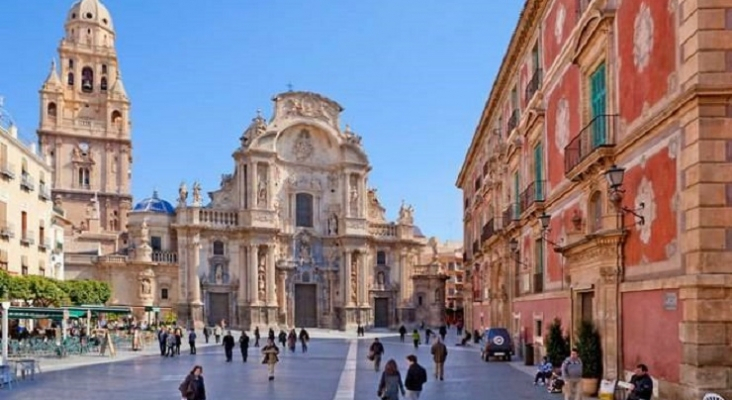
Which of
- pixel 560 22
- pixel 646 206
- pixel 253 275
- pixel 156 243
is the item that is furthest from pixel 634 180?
pixel 156 243

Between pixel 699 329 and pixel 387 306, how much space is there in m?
56.5

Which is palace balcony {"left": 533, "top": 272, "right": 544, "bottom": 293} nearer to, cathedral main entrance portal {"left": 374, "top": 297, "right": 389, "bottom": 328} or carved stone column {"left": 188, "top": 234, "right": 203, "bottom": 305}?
carved stone column {"left": 188, "top": 234, "right": 203, "bottom": 305}

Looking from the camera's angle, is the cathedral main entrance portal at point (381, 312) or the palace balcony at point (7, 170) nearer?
the palace balcony at point (7, 170)

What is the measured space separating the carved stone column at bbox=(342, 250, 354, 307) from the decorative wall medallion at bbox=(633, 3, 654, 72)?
5137cm

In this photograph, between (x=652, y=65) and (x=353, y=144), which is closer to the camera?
(x=652, y=65)

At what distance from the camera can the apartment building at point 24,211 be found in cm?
3712

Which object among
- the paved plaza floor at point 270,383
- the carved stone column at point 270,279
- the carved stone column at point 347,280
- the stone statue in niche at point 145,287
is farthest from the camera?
the carved stone column at point 347,280

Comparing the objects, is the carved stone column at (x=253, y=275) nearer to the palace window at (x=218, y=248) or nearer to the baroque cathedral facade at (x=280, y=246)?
the baroque cathedral facade at (x=280, y=246)

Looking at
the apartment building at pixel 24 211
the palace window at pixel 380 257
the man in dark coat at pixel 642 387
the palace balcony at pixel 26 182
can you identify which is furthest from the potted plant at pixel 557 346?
the palace window at pixel 380 257

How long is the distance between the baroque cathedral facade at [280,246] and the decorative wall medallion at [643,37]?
48026 mm

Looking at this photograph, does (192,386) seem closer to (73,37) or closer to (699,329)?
(699,329)

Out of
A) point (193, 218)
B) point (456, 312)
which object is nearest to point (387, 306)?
point (193, 218)

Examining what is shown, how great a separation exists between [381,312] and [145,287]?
18.9 m

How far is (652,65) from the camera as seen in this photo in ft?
50.9
